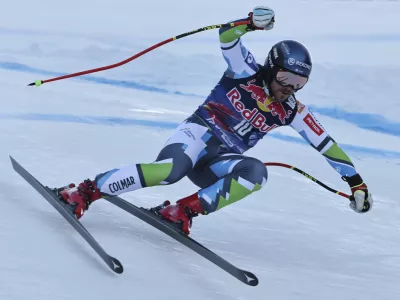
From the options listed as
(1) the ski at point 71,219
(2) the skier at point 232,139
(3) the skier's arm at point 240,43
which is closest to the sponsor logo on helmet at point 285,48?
(2) the skier at point 232,139

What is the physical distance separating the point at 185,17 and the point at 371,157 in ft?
7.06

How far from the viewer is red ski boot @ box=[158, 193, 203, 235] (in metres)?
2.46

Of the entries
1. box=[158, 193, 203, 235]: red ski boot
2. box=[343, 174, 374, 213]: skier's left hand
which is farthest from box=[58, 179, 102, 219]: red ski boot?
box=[343, 174, 374, 213]: skier's left hand

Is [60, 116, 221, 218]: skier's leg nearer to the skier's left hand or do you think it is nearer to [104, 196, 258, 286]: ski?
[104, 196, 258, 286]: ski

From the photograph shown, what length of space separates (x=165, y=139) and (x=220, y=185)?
2080 millimetres

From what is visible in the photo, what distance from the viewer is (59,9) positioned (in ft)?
20.1

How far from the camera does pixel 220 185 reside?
2.36 meters

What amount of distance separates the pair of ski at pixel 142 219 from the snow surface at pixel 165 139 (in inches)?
1.4

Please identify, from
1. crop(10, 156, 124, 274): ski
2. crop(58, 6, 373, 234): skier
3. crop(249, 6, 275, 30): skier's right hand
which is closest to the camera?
crop(10, 156, 124, 274): ski

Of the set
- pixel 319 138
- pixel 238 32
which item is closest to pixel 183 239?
pixel 319 138

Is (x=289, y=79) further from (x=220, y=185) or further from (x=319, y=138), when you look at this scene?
(x=220, y=185)

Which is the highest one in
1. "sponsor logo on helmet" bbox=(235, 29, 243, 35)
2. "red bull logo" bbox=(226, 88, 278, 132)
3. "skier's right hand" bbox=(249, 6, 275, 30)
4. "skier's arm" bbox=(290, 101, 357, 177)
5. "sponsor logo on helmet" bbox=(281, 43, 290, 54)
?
"skier's right hand" bbox=(249, 6, 275, 30)

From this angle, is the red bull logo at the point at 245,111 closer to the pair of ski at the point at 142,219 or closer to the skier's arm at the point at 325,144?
the skier's arm at the point at 325,144

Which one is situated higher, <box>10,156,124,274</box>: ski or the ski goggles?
the ski goggles
